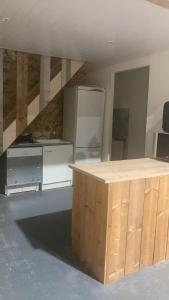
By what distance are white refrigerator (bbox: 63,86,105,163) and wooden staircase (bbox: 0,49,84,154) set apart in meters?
0.56

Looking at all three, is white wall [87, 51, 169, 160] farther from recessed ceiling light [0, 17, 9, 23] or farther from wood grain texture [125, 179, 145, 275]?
recessed ceiling light [0, 17, 9, 23]

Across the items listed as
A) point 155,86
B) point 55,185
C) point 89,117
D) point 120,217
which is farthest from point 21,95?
point 120,217

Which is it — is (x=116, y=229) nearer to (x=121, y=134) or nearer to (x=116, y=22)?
(x=116, y=22)

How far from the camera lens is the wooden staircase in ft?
13.1

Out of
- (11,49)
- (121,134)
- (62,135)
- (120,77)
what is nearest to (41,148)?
(62,135)

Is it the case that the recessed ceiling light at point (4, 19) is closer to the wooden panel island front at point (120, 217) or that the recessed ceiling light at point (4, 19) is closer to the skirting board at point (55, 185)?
the wooden panel island front at point (120, 217)

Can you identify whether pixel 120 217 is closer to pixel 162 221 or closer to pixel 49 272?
pixel 162 221

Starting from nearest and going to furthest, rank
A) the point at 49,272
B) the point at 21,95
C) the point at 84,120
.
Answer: the point at 49,272 → the point at 21,95 → the point at 84,120

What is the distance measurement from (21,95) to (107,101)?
188 centimetres

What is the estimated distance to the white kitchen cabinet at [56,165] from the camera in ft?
15.4

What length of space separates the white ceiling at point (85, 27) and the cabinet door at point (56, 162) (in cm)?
161

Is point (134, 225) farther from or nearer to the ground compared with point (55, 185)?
farther from the ground

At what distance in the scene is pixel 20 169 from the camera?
174 inches

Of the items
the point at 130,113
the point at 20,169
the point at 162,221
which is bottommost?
the point at 162,221
